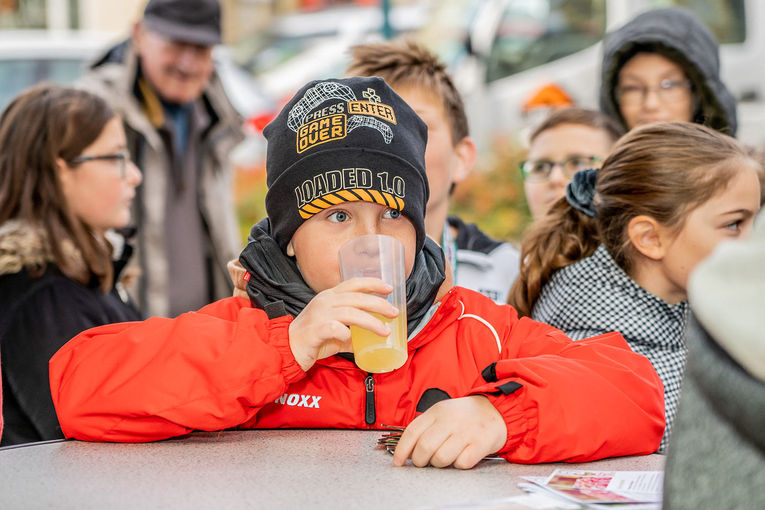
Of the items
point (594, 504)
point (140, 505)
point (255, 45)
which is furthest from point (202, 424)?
point (255, 45)

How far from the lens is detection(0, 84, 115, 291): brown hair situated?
10.4 ft

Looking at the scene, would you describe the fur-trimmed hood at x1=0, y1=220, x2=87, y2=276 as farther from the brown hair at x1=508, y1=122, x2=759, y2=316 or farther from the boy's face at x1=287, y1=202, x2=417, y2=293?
the brown hair at x1=508, y1=122, x2=759, y2=316

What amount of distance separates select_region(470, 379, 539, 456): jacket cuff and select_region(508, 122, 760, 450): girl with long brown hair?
73cm

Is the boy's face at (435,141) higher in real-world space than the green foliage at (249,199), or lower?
higher

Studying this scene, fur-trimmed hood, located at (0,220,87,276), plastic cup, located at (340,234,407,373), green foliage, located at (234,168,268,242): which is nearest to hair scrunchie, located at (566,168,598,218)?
plastic cup, located at (340,234,407,373)

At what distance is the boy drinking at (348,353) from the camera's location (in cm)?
168

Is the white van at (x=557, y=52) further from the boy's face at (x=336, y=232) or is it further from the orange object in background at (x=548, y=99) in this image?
the boy's face at (x=336, y=232)

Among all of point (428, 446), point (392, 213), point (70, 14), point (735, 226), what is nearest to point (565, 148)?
point (735, 226)

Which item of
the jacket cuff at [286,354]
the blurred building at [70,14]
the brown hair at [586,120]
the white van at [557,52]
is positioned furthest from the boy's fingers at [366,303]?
the blurred building at [70,14]

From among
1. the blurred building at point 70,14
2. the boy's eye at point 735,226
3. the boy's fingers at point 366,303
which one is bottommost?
the blurred building at point 70,14

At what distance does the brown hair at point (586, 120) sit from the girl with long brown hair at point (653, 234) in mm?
869

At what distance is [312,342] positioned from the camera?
69.4 inches

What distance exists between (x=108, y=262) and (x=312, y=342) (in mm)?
1674

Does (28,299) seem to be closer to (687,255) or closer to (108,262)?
(108,262)
